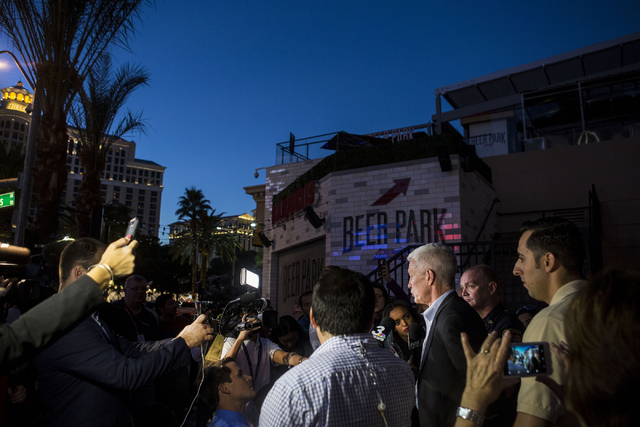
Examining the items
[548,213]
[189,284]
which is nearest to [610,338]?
[548,213]

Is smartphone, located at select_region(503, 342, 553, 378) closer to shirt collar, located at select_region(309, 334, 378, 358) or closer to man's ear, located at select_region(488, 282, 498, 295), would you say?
shirt collar, located at select_region(309, 334, 378, 358)

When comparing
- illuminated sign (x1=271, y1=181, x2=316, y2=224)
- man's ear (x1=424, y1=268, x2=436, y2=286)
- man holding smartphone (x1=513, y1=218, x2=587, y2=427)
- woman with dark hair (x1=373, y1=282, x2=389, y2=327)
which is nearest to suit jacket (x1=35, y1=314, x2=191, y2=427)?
man's ear (x1=424, y1=268, x2=436, y2=286)

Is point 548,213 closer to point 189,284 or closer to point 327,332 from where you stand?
point 327,332

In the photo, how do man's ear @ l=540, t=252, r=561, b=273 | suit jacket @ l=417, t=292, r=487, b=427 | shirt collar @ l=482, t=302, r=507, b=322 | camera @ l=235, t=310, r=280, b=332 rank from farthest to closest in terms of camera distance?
shirt collar @ l=482, t=302, r=507, b=322, camera @ l=235, t=310, r=280, b=332, suit jacket @ l=417, t=292, r=487, b=427, man's ear @ l=540, t=252, r=561, b=273

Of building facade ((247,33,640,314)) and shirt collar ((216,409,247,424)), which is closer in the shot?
shirt collar ((216,409,247,424))

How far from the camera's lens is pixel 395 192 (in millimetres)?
10930

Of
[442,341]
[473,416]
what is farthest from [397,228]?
[473,416]

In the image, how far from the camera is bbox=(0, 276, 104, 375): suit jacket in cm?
145

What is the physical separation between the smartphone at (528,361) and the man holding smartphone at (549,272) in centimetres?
48

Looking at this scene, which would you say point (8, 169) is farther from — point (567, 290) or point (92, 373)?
point (567, 290)

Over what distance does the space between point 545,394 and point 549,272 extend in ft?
2.54

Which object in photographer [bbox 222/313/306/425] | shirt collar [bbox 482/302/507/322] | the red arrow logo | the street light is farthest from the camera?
the red arrow logo

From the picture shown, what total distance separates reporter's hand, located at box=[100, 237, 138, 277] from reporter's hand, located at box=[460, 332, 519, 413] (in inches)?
56.8

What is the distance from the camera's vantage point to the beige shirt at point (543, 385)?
5.62 feet
